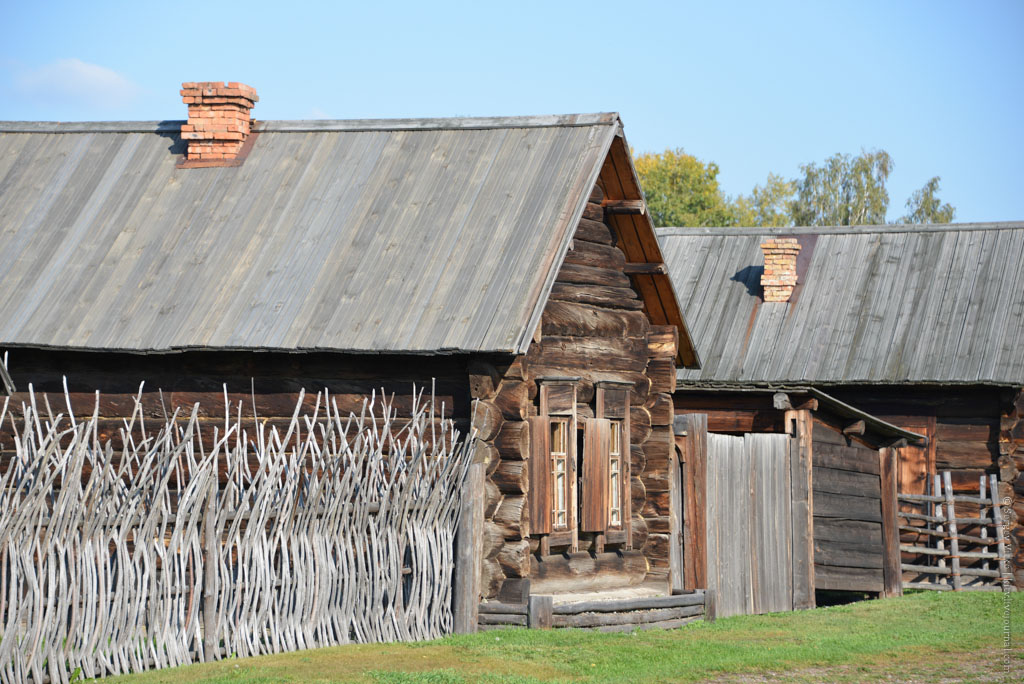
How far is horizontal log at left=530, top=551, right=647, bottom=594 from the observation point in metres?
13.3

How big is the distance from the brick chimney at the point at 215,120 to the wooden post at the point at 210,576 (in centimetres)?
659

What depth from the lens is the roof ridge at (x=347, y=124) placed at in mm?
14609

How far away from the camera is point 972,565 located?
63.6ft

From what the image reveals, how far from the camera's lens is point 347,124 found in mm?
15859

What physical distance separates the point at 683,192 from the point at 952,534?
3592 cm

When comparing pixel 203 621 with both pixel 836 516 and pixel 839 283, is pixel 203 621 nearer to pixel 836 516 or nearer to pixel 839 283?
pixel 836 516

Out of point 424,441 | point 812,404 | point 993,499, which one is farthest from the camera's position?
point 993,499

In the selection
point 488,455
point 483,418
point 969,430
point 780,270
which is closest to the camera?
point 483,418

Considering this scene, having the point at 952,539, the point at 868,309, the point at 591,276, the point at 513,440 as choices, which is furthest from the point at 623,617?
the point at 868,309

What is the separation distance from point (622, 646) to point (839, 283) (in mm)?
12539

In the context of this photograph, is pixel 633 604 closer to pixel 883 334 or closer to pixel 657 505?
pixel 657 505

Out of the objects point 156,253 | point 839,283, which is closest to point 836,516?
point 839,283

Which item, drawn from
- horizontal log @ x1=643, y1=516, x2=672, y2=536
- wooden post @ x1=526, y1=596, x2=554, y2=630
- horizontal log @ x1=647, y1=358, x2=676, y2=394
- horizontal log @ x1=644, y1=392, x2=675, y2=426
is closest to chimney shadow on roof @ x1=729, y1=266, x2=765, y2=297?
horizontal log @ x1=647, y1=358, x2=676, y2=394

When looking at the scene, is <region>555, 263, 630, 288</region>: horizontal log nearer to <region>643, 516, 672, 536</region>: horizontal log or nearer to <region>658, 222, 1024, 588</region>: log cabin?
<region>658, 222, 1024, 588</region>: log cabin
